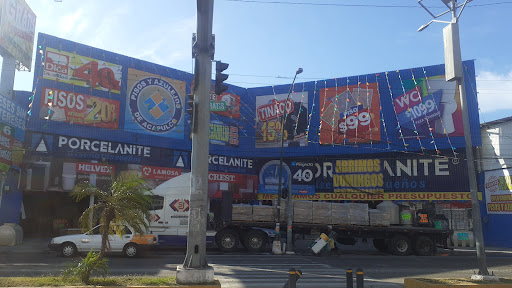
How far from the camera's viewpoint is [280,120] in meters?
36.5

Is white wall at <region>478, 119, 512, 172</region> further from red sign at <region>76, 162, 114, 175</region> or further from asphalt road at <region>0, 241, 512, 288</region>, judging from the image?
red sign at <region>76, 162, 114, 175</region>

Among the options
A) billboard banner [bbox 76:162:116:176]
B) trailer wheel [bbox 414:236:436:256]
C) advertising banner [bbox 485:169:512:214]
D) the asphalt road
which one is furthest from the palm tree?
advertising banner [bbox 485:169:512:214]

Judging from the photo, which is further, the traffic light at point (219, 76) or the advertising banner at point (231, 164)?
the advertising banner at point (231, 164)

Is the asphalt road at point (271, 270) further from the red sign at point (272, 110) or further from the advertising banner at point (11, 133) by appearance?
the red sign at point (272, 110)

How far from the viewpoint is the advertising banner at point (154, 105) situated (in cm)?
3072

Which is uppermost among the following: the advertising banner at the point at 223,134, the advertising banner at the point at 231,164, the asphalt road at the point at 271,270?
the advertising banner at the point at 223,134

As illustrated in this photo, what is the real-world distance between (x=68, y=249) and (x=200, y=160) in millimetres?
10300

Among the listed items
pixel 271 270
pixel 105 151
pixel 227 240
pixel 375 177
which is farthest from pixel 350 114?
pixel 271 270

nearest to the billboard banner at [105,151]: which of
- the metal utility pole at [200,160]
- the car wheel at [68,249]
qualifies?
the car wheel at [68,249]

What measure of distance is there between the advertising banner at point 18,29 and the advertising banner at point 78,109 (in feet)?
10.4

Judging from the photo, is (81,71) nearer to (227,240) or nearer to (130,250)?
(130,250)

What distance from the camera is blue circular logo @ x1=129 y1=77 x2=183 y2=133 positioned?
31.0 m

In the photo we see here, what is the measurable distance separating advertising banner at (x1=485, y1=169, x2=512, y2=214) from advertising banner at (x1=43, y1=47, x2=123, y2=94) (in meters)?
28.3

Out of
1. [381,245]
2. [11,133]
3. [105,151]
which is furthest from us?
[105,151]
